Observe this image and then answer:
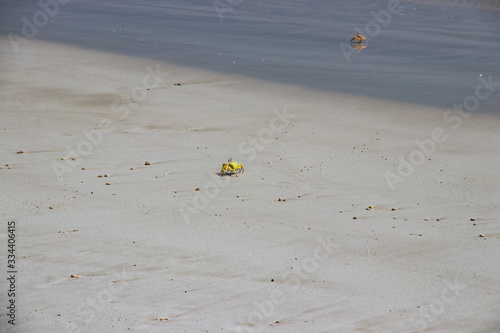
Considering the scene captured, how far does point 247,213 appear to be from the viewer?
28.9 feet

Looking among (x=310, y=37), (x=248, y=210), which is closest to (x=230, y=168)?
(x=248, y=210)

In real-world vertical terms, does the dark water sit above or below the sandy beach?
above

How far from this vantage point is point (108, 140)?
11.6m

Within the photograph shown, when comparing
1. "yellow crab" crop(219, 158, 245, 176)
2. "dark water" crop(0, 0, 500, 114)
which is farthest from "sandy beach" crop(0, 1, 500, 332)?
"dark water" crop(0, 0, 500, 114)

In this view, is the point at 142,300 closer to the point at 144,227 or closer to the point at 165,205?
the point at 144,227

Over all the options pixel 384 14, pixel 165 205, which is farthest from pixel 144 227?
pixel 384 14

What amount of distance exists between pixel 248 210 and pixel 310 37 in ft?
42.4

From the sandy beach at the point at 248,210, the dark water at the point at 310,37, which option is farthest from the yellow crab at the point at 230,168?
Result: the dark water at the point at 310,37

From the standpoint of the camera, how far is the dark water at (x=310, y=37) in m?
15.9

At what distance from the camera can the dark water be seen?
627 inches

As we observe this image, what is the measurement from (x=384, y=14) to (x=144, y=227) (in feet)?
65.6

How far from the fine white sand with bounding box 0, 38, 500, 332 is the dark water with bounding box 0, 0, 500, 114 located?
1856 mm

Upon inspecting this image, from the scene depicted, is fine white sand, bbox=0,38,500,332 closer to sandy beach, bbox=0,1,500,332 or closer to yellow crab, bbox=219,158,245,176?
sandy beach, bbox=0,1,500,332

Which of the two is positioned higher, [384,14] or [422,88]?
[384,14]
